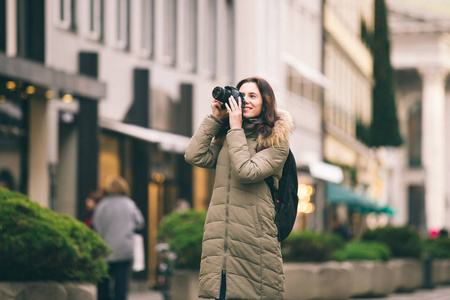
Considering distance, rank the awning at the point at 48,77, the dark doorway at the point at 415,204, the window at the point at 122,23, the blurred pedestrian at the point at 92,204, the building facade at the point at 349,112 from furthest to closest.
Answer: the dark doorway at the point at 415,204
the building facade at the point at 349,112
the window at the point at 122,23
the blurred pedestrian at the point at 92,204
the awning at the point at 48,77

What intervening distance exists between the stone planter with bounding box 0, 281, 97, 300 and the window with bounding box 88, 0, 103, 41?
11.6 metres

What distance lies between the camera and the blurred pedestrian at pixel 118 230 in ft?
41.7

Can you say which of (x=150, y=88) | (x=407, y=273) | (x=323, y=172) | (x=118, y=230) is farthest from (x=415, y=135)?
(x=118, y=230)

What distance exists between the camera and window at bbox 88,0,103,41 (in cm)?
1948

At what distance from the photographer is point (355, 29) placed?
5191 cm

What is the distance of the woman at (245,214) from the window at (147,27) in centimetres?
1579

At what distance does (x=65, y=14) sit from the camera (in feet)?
59.8

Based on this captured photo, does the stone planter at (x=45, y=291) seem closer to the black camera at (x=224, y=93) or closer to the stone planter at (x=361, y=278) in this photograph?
the black camera at (x=224, y=93)

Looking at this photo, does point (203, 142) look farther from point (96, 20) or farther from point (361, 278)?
point (96, 20)

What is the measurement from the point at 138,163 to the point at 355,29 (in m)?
31.7

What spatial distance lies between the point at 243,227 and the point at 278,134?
0.57 m

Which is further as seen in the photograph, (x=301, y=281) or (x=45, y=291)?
(x=301, y=281)

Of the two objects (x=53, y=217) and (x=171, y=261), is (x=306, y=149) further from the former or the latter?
(x=53, y=217)

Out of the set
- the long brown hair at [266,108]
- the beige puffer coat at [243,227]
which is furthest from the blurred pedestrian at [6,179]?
the beige puffer coat at [243,227]
